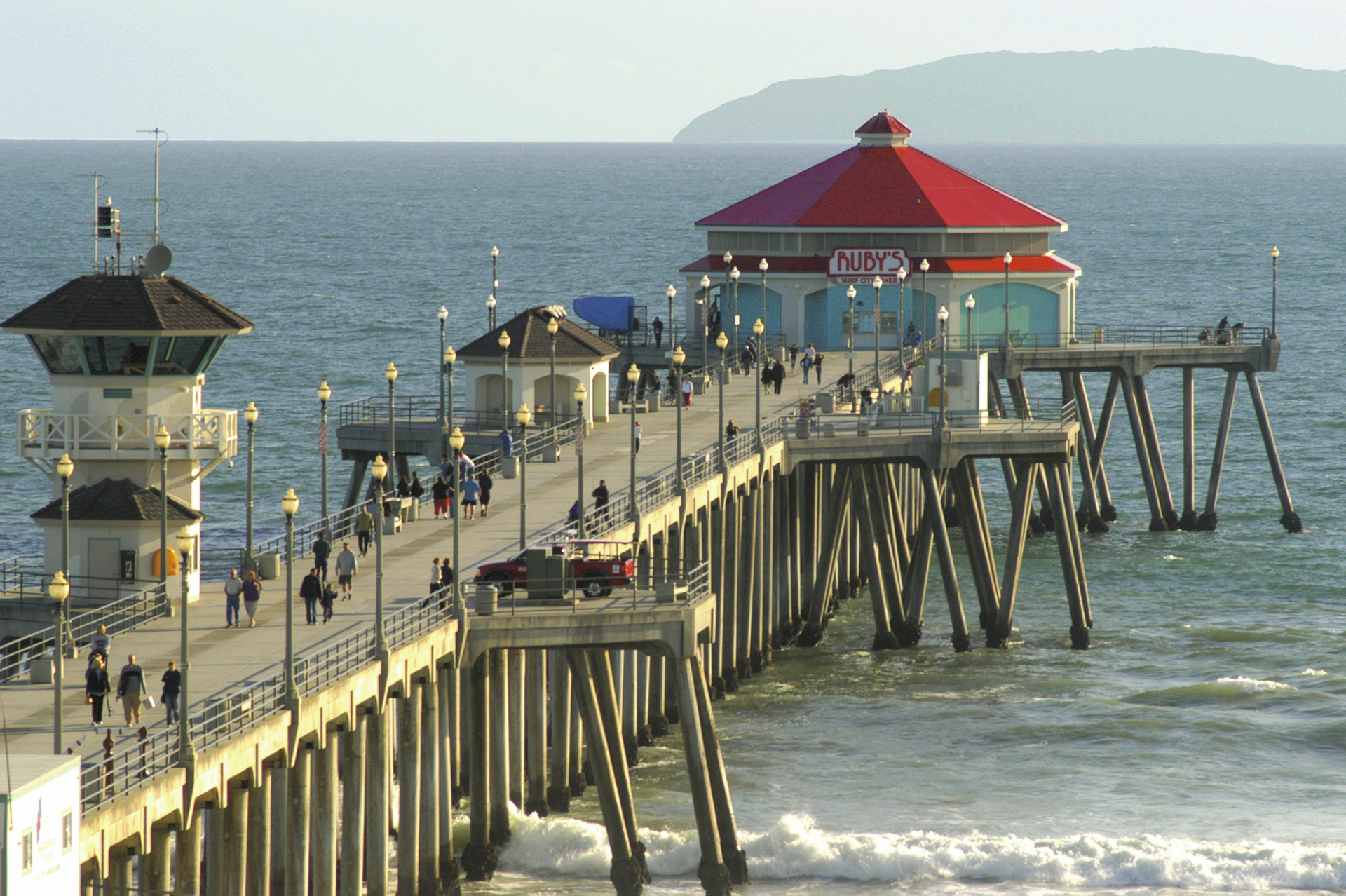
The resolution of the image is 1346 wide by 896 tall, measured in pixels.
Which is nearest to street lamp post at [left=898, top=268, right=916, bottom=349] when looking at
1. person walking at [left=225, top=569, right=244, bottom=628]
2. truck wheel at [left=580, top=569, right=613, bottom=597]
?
truck wheel at [left=580, top=569, right=613, bottom=597]

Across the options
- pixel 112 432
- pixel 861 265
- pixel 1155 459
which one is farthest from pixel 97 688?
pixel 1155 459

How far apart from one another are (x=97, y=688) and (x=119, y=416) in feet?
37.3

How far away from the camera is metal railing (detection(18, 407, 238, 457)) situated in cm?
4106

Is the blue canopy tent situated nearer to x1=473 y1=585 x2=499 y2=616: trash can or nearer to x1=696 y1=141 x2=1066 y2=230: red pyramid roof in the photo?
x1=696 y1=141 x2=1066 y2=230: red pyramid roof

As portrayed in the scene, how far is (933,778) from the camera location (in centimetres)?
4775

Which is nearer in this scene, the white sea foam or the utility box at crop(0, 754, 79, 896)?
the utility box at crop(0, 754, 79, 896)

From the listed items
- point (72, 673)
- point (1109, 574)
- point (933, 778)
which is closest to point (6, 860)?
point (72, 673)

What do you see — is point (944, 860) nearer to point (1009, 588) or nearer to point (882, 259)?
point (1009, 588)

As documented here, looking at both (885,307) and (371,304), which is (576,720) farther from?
(371,304)

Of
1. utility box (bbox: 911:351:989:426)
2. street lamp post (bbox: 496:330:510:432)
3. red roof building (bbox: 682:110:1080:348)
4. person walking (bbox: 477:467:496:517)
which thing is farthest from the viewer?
red roof building (bbox: 682:110:1080:348)

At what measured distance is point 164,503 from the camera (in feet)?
121

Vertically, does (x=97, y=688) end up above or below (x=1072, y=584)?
above

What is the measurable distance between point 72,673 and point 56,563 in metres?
7.50

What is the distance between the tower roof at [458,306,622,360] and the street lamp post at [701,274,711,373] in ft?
21.5
